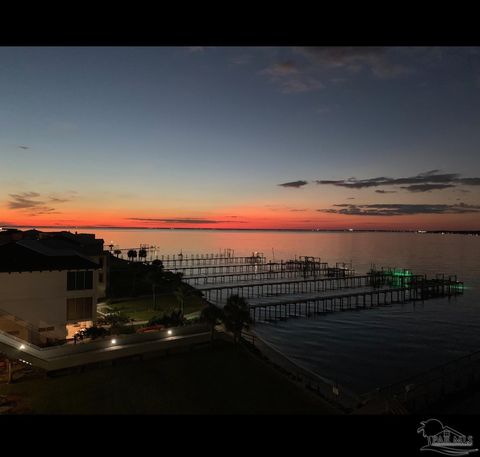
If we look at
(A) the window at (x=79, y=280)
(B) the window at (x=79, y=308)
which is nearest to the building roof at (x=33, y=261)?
(A) the window at (x=79, y=280)

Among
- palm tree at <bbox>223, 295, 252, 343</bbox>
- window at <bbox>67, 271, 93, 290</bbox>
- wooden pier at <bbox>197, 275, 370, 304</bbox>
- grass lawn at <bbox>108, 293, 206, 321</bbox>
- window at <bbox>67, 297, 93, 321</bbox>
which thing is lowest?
wooden pier at <bbox>197, 275, 370, 304</bbox>

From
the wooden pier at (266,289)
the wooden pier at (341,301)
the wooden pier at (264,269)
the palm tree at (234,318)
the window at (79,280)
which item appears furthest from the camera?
the wooden pier at (264,269)

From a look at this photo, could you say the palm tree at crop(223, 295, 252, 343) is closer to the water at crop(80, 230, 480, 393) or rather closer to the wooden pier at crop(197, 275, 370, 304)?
the water at crop(80, 230, 480, 393)

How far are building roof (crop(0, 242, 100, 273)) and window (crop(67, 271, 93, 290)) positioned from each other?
1.56 feet

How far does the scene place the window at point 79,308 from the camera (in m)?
23.6

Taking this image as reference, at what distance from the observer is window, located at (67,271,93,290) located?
2356 cm

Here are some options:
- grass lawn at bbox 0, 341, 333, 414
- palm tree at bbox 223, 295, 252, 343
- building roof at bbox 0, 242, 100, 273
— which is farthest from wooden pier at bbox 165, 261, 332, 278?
grass lawn at bbox 0, 341, 333, 414

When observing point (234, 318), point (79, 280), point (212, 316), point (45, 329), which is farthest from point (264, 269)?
point (45, 329)

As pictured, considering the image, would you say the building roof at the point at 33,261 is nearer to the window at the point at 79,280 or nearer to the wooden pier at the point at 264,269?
the window at the point at 79,280

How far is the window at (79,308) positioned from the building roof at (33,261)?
2.10m

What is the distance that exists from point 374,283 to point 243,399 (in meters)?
65.7

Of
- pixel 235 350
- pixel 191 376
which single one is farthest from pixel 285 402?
pixel 235 350

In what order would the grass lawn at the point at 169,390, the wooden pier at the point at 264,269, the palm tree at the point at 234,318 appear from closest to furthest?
the grass lawn at the point at 169,390 → the palm tree at the point at 234,318 → the wooden pier at the point at 264,269

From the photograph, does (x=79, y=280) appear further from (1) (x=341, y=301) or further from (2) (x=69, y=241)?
(1) (x=341, y=301)
